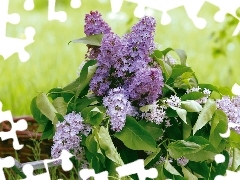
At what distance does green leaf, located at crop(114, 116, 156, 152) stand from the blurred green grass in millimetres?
1609

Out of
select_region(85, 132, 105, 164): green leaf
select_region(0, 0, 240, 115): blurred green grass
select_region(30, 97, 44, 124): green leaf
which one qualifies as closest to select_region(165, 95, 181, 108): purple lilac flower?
select_region(85, 132, 105, 164): green leaf

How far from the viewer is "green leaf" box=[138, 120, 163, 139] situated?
62.2 inches

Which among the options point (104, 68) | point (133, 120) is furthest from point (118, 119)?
point (104, 68)

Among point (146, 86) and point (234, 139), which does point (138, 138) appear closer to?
point (146, 86)

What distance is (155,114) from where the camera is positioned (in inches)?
62.1

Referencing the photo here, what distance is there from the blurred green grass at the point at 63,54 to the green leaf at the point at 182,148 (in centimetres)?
161

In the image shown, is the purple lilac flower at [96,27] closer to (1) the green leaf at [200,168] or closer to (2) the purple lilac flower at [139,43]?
(2) the purple lilac flower at [139,43]

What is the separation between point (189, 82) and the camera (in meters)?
1.73

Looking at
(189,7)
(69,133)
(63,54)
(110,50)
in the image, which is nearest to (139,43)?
(110,50)

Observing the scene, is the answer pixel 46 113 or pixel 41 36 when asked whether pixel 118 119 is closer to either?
pixel 46 113

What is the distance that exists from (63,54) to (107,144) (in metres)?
2.27

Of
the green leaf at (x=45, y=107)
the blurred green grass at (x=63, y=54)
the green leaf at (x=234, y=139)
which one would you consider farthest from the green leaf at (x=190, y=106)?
the blurred green grass at (x=63, y=54)

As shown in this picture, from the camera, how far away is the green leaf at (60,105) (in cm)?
163

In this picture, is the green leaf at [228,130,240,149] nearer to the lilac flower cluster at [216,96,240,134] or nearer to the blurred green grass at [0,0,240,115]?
the lilac flower cluster at [216,96,240,134]
